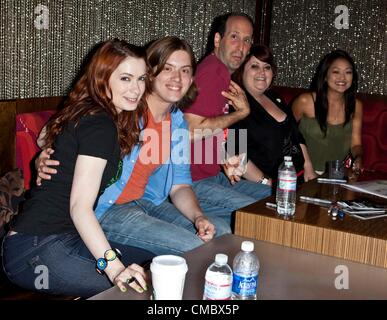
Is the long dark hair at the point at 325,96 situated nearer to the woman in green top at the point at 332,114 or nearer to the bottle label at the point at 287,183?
the woman in green top at the point at 332,114

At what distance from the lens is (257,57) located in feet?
9.88

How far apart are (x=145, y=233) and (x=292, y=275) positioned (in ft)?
2.36

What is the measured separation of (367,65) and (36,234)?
2.99 metres

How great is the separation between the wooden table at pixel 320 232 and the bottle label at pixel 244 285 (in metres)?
0.47

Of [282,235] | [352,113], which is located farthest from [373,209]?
[352,113]

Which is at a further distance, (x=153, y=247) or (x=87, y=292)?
(x=153, y=247)

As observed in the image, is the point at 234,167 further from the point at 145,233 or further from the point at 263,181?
the point at 145,233

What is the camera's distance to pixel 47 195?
1.65 metres

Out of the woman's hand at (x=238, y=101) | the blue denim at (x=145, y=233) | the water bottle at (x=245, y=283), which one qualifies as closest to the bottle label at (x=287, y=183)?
the blue denim at (x=145, y=233)

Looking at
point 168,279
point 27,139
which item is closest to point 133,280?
point 168,279

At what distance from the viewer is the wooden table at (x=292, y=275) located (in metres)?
1.24

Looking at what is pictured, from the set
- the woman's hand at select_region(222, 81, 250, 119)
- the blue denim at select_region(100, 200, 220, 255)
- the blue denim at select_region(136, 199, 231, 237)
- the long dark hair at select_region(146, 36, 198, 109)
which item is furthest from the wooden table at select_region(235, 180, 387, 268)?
the woman's hand at select_region(222, 81, 250, 119)

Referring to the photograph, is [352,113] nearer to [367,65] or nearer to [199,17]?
[367,65]

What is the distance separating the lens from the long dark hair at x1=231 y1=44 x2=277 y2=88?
9.87ft
